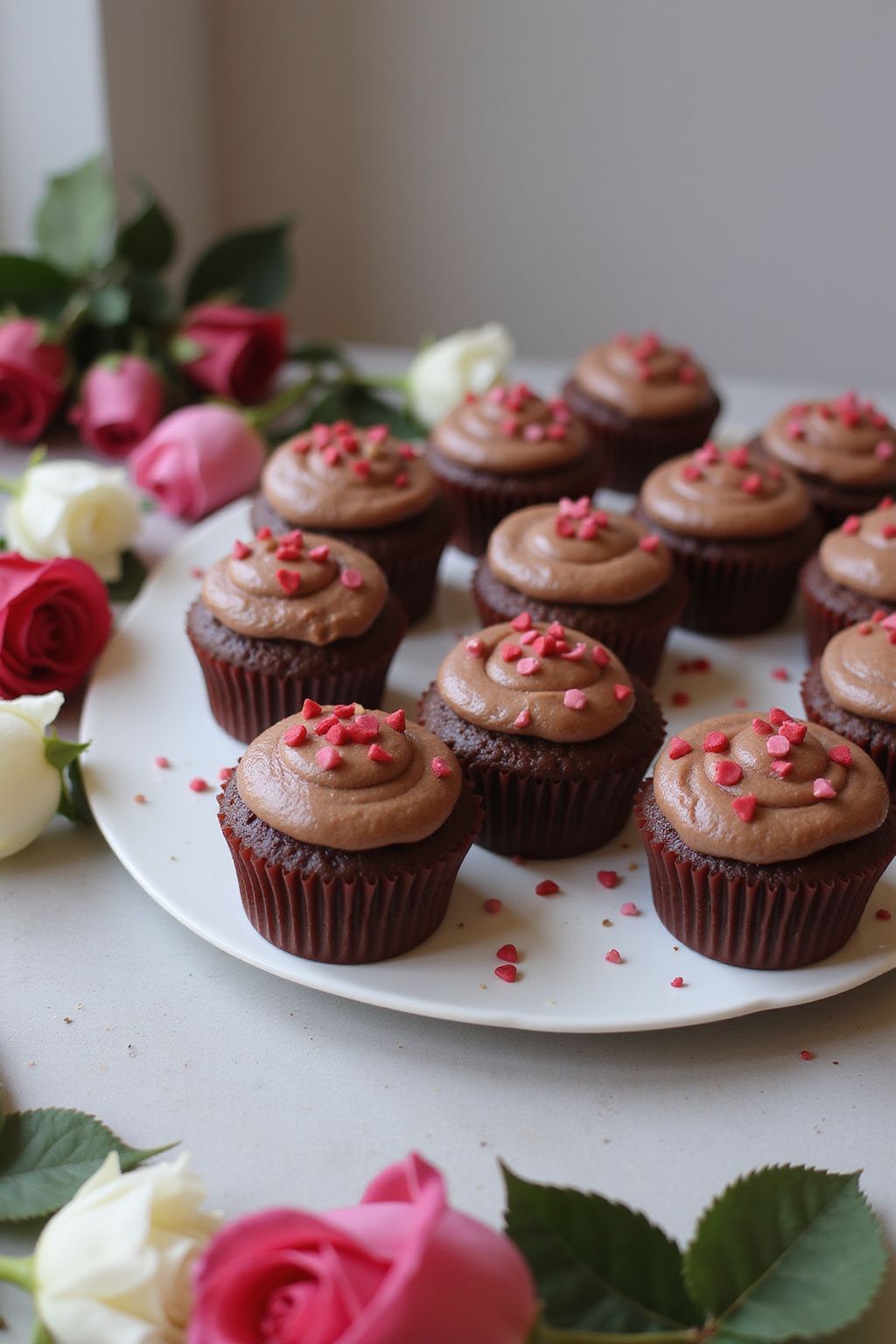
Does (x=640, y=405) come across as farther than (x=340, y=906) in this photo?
Yes

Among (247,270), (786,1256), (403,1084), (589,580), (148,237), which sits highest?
(148,237)

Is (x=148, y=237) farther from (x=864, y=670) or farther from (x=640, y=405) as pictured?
(x=864, y=670)

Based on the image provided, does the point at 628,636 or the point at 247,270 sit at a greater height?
the point at 247,270

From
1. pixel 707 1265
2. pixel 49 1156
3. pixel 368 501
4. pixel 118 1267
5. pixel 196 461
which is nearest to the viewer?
pixel 118 1267

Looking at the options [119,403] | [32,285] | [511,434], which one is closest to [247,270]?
[32,285]

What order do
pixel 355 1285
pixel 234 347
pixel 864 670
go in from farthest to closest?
pixel 234 347 → pixel 864 670 → pixel 355 1285

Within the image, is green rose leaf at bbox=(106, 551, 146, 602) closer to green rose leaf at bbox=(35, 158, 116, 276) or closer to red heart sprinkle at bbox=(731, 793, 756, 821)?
green rose leaf at bbox=(35, 158, 116, 276)

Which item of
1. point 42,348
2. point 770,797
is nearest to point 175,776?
point 770,797

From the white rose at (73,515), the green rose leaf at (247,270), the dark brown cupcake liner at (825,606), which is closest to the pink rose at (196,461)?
the white rose at (73,515)
